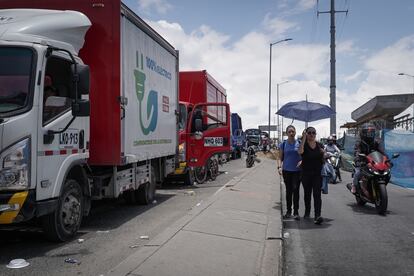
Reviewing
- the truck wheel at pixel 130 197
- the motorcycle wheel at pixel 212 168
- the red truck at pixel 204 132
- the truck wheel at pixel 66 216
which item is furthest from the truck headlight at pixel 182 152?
the truck wheel at pixel 66 216

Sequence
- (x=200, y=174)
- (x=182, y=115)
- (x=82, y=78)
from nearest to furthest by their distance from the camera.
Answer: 1. (x=82, y=78)
2. (x=182, y=115)
3. (x=200, y=174)

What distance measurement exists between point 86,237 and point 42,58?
273 cm

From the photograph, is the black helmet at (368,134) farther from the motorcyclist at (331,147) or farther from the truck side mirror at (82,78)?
the motorcyclist at (331,147)

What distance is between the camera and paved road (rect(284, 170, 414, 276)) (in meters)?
5.91

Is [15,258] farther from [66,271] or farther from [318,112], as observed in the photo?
[318,112]

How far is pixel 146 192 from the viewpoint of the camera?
35.3ft

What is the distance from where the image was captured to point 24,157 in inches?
225

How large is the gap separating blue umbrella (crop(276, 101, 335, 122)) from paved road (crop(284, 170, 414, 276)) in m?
3.62

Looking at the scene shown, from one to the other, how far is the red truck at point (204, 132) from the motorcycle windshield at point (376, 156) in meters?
5.50

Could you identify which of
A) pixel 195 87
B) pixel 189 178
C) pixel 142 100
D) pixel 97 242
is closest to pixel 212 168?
pixel 189 178

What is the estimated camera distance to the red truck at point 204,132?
14711 millimetres

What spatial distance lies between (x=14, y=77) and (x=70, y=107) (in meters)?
0.94

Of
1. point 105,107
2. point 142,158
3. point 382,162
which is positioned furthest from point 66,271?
point 382,162

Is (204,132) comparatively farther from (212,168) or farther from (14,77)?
(14,77)
